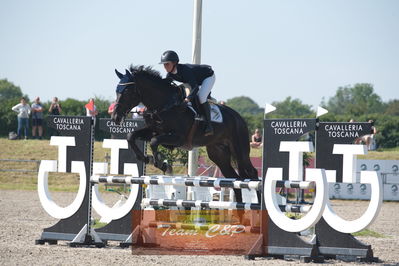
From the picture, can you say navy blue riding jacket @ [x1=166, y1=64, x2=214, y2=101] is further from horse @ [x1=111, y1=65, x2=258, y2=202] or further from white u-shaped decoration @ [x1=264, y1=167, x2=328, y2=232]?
white u-shaped decoration @ [x1=264, y1=167, x2=328, y2=232]

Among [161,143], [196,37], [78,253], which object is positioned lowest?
[78,253]

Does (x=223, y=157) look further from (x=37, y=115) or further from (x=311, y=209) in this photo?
(x=37, y=115)

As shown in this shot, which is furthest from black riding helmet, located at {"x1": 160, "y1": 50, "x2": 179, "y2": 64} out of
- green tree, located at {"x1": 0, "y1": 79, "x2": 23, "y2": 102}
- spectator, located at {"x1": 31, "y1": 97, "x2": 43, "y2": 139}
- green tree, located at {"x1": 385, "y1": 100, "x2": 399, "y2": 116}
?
green tree, located at {"x1": 0, "y1": 79, "x2": 23, "y2": 102}

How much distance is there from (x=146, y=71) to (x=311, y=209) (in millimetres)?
2700

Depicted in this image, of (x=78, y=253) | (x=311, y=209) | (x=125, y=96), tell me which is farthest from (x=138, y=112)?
(x=311, y=209)

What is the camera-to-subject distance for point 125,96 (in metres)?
7.55

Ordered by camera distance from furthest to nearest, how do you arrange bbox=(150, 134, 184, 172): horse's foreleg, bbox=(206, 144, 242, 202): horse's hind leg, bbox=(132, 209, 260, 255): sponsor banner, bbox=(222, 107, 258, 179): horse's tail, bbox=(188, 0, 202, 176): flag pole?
1. bbox=(188, 0, 202, 176): flag pole
2. bbox=(206, 144, 242, 202): horse's hind leg
3. bbox=(222, 107, 258, 179): horse's tail
4. bbox=(150, 134, 184, 172): horse's foreleg
5. bbox=(132, 209, 260, 255): sponsor banner

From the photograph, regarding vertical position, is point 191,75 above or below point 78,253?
above

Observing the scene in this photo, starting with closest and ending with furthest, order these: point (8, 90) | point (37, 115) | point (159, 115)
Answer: point (159, 115) < point (37, 115) < point (8, 90)

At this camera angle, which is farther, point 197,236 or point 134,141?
point 134,141

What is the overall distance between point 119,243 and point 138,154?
1233 millimetres

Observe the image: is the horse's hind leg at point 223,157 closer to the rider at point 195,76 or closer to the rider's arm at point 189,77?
the rider at point 195,76

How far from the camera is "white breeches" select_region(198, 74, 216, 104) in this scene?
25.9 feet

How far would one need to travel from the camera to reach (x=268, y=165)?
693 centimetres
